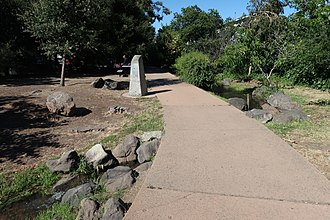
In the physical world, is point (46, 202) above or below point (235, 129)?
below

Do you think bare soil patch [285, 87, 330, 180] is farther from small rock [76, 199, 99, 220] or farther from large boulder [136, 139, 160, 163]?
small rock [76, 199, 99, 220]

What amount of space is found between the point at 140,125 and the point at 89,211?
3.39m

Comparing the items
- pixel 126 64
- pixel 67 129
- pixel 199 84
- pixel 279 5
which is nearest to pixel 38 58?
pixel 126 64

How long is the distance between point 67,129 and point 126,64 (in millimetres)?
10745

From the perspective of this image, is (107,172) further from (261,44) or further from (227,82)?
(227,82)

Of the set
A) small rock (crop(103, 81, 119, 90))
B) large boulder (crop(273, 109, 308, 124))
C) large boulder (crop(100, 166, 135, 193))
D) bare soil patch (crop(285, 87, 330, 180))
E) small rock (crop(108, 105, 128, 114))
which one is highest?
small rock (crop(103, 81, 119, 90))

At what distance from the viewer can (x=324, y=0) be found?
683cm

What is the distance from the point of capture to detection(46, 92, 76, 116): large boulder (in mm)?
7059

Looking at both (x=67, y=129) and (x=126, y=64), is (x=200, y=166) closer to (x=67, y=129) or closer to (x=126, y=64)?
(x=67, y=129)

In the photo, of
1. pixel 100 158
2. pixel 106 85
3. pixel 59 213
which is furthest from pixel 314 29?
pixel 106 85

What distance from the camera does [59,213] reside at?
10.8 feet

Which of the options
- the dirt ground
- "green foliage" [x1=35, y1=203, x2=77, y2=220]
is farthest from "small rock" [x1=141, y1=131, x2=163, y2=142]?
"green foliage" [x1=35, y1=203, x2=77, y2=220]

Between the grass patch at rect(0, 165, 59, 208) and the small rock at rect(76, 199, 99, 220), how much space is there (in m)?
1.22

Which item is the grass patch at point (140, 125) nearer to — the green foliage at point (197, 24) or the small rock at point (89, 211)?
the small rock at point (89, 211)
